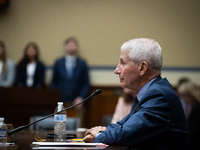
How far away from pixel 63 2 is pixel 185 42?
2.77m

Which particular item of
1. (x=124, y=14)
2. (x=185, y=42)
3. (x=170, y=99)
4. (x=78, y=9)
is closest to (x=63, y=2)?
(x=78, y=9)

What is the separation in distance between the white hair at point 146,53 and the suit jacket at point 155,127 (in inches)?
7.5

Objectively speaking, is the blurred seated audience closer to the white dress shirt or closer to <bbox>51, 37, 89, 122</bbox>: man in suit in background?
<bbox>51, 37, 89, 122</bbox>: man in suit in background

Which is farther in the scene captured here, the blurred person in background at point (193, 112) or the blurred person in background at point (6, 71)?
the blurred person in background at point (6, 71)

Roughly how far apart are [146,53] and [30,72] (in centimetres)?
432

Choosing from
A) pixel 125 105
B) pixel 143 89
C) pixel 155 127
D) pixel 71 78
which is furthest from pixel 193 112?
pixel 71 78

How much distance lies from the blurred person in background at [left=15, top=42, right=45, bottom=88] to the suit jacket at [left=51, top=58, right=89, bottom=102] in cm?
27

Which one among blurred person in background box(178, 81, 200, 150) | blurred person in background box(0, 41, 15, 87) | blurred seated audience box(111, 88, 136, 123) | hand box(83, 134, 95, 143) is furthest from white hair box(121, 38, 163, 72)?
blurred person in background box(0, 41, 15, 87)

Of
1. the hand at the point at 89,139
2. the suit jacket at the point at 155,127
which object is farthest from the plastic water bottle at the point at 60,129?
the suit jacket at the point at 155,127

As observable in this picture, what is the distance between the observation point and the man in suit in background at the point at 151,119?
1419mm

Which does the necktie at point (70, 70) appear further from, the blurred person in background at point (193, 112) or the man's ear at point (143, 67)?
the man's ear at point (143, 67)

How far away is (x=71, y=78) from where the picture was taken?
5.71m

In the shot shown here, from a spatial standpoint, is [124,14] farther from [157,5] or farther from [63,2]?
[63,2]

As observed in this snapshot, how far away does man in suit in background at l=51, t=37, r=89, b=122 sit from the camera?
5.69 meters
